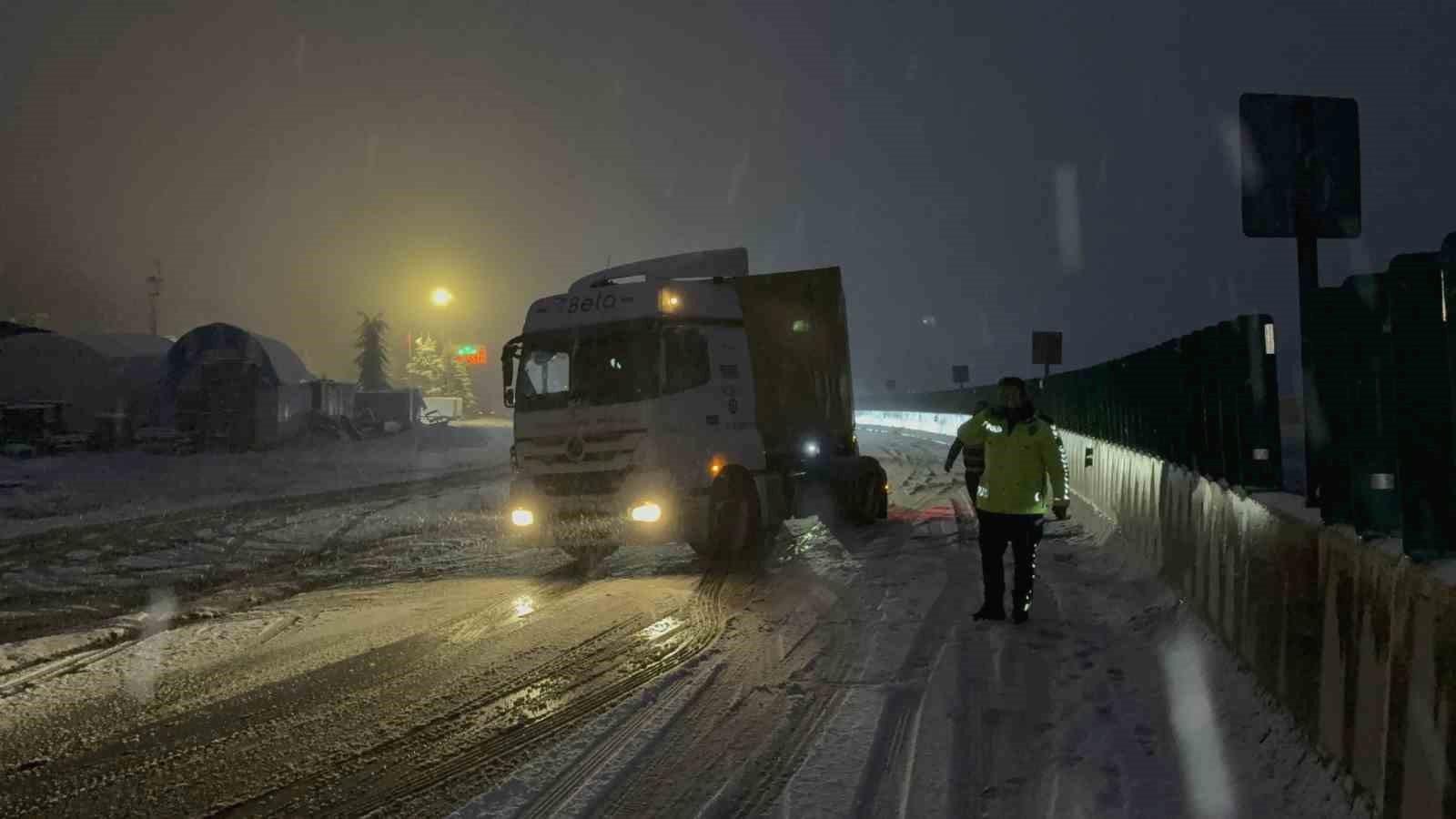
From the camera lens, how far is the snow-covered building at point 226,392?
3891cm

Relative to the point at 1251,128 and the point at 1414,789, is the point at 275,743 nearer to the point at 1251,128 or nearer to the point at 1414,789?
the point at 1414,789

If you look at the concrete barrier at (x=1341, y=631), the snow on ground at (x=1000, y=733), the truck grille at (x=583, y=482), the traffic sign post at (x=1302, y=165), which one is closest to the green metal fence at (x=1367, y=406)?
the concrete barrier at (x=1341, y=631)

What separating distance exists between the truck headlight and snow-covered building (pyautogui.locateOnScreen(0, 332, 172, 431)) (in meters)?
40.8

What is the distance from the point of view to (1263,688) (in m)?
5.49

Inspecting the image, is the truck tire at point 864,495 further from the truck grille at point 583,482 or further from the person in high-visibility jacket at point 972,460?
the truck grille at point 583,482

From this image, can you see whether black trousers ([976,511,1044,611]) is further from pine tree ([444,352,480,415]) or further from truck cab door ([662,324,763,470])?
pine tree ([444,352,480,415])

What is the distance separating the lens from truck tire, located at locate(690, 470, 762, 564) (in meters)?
12.1

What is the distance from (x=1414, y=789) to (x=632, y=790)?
3005mm

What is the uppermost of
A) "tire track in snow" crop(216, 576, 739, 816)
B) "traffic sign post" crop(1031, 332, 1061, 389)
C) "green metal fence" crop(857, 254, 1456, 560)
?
"traffic sign post" crop(1031, 332, 1061, 389)

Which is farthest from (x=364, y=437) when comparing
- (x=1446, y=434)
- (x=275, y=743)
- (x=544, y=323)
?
(x=1446, y=434)

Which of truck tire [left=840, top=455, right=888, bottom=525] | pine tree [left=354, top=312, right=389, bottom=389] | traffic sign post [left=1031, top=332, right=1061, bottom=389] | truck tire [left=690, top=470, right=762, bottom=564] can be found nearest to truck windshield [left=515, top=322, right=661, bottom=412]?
truck tire [left=690, top=470, right=762, bottom=564]

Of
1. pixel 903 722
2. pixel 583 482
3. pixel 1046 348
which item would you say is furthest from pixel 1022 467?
pixel 1046 348

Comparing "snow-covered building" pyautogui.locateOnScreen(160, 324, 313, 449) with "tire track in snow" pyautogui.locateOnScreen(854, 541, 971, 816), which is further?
"snow-covered building" pyautogui.locateOnScreen(160, 324, 313, 449)

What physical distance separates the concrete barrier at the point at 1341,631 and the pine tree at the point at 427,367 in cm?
11928
